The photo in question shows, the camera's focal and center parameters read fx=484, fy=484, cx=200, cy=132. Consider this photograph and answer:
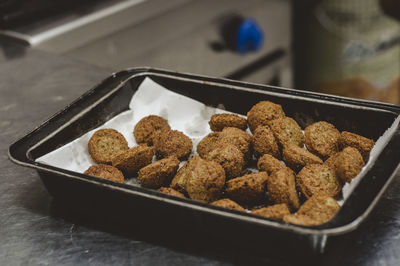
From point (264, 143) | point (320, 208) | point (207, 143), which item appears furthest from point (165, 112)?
point (320, 208)

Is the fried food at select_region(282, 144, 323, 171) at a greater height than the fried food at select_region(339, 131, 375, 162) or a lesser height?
lesser

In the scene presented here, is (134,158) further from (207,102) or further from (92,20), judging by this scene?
(92,20)

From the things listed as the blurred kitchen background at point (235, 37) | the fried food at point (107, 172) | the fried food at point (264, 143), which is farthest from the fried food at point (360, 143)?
the blurred kitchen background at point (235, 37)

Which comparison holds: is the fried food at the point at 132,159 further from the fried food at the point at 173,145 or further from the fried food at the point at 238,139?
the fried food at the point at 238,139

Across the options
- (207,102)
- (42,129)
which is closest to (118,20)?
(207,102)

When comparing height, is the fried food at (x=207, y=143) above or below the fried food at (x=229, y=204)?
above

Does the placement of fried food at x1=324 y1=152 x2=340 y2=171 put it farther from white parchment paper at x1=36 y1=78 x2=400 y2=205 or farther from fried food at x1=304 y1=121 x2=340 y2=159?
white parchment paper at x1=36 y1=78 x2=400 y2=205

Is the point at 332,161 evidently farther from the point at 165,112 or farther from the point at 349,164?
the point at 165,112

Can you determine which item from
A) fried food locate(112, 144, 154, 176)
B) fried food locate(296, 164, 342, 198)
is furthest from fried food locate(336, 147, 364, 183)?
fried food locate(112, 144, 154, 176)
